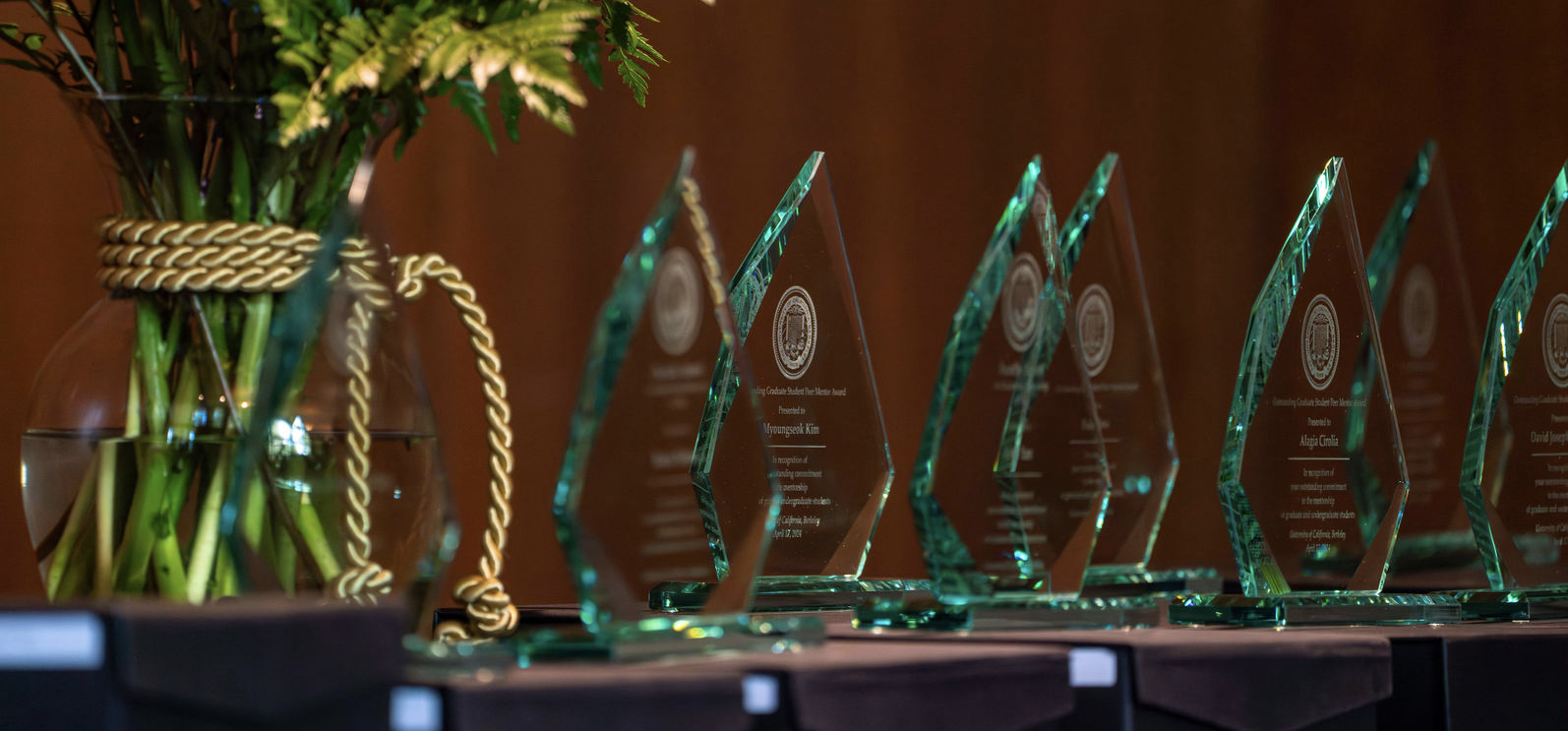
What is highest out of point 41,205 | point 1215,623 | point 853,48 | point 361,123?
point 853,48

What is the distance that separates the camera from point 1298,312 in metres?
0.93

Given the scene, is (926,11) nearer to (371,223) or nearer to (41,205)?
(41,205)

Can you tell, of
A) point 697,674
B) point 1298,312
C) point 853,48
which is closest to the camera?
point 697,674

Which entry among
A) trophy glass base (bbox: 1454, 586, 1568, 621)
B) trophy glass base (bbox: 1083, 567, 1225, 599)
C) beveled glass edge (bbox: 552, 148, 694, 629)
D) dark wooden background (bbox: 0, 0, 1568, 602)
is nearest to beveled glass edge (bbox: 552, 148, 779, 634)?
beveled glass edge (bbox: 552, 148, 694, 629)

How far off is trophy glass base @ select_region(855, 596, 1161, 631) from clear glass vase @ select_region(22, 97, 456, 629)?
0.92 ft

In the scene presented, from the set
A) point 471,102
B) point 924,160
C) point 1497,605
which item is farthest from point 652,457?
point 924,160

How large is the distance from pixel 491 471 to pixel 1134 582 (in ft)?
1.47

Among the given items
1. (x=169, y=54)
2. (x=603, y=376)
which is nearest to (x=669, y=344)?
(x=603, y=376)

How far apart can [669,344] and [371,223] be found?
138 mm

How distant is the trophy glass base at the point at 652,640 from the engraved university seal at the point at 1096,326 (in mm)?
356

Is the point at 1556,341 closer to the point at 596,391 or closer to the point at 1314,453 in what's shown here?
the point at 1314,453

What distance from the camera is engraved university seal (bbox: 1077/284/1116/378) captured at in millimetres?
948

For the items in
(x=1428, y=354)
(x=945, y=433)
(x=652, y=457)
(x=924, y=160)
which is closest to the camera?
(x=652, y=457)

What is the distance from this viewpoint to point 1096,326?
958 millimetres
